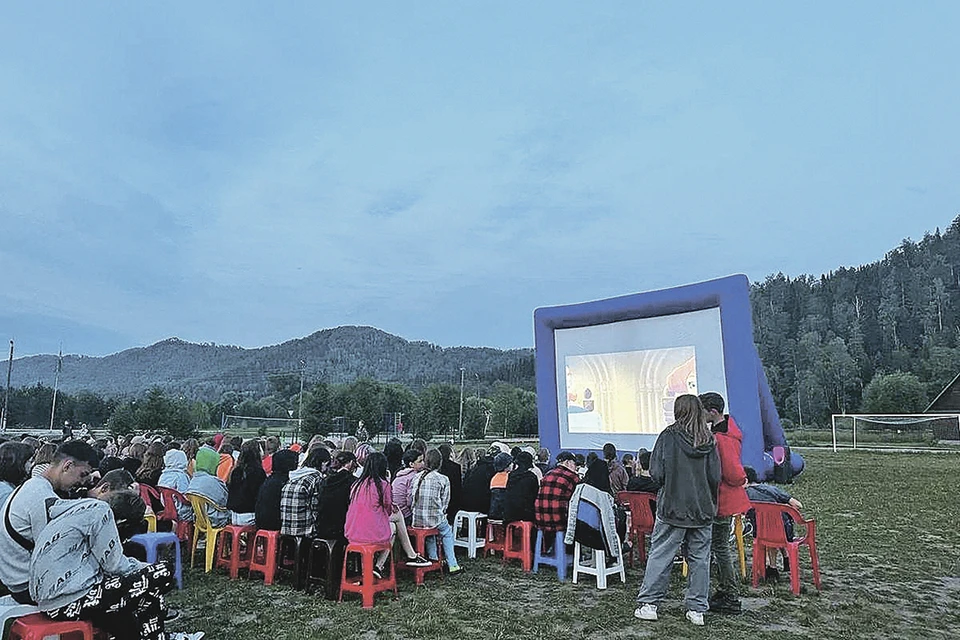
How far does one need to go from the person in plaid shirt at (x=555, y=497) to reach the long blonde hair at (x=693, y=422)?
1330 mm

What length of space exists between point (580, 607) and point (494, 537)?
72.6 inches

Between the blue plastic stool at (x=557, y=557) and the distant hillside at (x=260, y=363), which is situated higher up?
the distant hillside at (x=260, y=363)

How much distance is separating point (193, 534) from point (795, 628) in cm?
476

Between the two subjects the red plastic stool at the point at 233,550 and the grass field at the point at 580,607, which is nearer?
the grass field at the point at 580,607

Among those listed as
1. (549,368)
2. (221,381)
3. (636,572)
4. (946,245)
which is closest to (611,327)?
(549,368)

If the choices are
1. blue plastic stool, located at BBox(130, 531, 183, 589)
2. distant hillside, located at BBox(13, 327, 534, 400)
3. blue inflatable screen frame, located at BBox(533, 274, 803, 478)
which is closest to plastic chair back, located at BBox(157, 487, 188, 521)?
blue plastic stool, located at BBox(130, 531, 183, 589)

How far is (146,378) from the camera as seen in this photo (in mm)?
115875

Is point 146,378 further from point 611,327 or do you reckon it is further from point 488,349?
point 611,327

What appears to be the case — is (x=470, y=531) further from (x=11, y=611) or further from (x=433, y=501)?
(x=11, y=611)

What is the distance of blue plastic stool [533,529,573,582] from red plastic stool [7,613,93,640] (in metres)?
3.40

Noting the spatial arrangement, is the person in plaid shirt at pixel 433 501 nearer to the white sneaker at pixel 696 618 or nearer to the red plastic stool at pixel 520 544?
the red plastic stool at pixel 520 544

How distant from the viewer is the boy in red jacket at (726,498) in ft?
14.4

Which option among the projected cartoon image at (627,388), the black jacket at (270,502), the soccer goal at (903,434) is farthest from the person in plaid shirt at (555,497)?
the soccer goal at (903,434)

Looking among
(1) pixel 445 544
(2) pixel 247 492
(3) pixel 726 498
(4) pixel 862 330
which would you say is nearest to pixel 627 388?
(1) pixel 445 544
